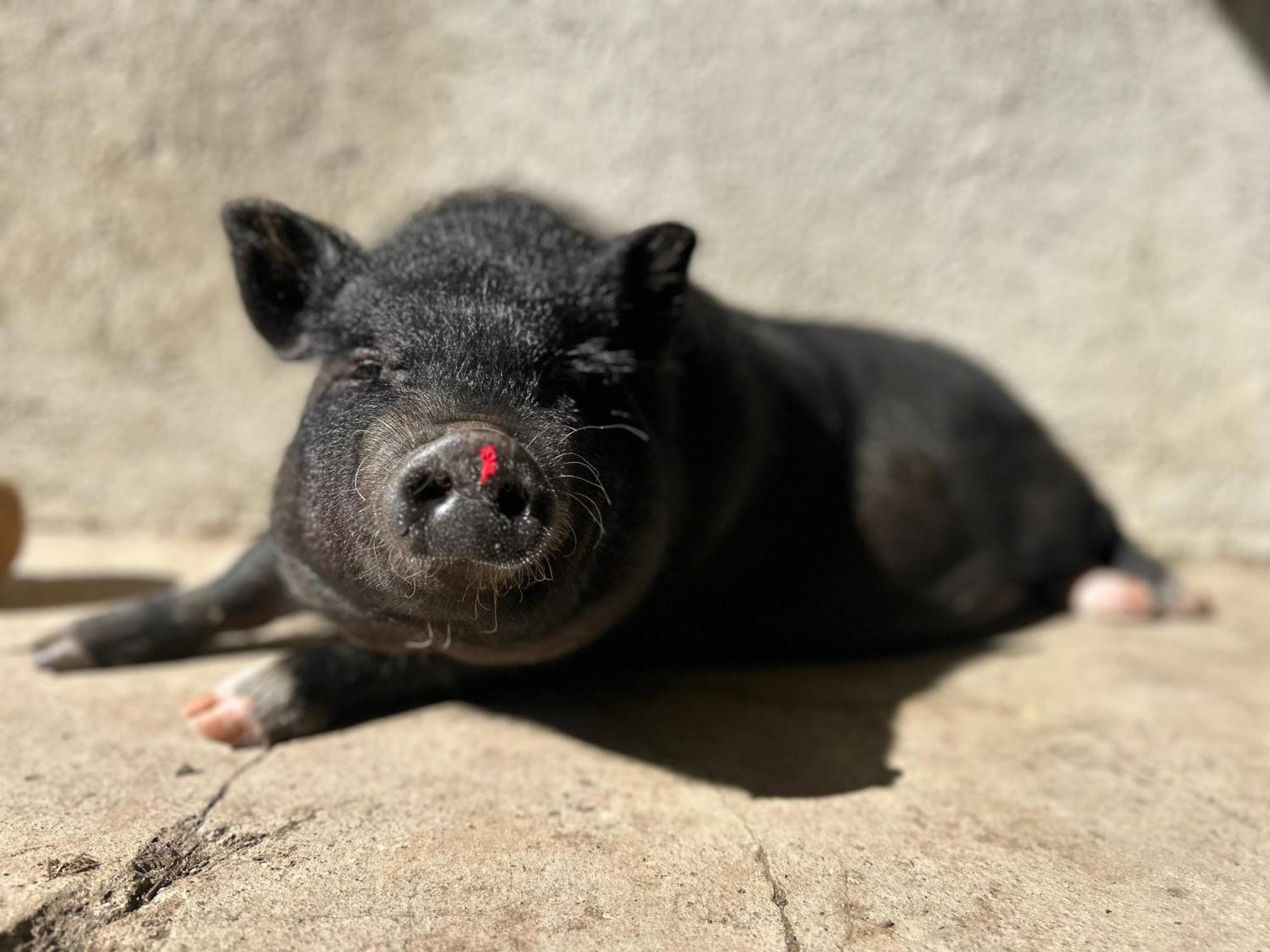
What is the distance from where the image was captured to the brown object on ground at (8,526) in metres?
3.49

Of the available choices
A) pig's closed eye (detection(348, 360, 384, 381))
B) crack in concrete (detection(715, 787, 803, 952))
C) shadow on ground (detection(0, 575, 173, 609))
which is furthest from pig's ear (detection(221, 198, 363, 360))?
shadow on ground (detection(0, 575, 173, 609))

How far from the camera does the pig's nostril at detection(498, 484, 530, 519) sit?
2.02 m

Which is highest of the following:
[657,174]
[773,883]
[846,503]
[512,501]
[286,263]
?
[657,174]

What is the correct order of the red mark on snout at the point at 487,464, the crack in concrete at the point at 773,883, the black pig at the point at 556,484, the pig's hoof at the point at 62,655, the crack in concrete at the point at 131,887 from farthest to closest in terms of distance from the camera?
the pig's hoof at the point at 62,655
the black pig at the point at 556,484
the red mark on snout at the point at 487,464
the crack in concrete at the point at 773,883
the crack in concrete at the point at 131,887

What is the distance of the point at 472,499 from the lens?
1.99 meters

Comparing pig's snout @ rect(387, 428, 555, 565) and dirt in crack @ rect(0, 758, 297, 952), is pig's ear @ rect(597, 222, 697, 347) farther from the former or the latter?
dirt in crack @ rect(0, 758, 297, 952)

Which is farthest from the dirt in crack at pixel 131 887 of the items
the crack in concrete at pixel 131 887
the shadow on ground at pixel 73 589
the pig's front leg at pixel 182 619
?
the shadow on ground at pixel 73 589

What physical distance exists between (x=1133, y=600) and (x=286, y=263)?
10.2 feet

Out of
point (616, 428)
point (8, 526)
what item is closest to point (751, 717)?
point (616, 428)

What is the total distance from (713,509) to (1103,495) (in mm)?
2276

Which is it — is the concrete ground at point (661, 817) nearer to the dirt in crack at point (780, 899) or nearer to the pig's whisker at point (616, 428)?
the dirt in crack at point (780, 899)

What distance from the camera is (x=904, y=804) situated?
2.33 m

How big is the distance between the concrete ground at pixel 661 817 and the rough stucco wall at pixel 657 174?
1.32 meters

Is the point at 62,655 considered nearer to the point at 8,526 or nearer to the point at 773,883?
the point at 8,526
